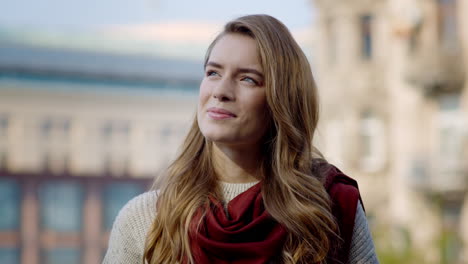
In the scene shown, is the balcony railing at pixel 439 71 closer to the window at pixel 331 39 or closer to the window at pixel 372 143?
the window at pixel 372 143

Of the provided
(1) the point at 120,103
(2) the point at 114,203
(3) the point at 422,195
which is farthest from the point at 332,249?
(2) the point at 114,203

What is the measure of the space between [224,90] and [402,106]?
23.8 meters

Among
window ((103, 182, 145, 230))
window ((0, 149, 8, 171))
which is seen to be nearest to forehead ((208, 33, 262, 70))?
window ((0, 149, 8, 171))

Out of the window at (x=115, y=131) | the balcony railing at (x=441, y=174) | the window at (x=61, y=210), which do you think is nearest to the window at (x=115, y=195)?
the window at (x=61, y=210)

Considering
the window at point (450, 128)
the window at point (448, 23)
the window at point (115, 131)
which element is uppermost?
the window at point (448, 23)

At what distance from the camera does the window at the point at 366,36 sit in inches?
1065

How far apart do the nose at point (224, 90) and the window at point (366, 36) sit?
24.4m

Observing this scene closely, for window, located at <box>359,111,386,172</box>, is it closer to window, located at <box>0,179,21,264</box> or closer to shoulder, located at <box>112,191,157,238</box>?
shoulder, located at <box>112,191,157,238</box>

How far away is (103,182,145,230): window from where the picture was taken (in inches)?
2532

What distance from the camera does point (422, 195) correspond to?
25.8 metres

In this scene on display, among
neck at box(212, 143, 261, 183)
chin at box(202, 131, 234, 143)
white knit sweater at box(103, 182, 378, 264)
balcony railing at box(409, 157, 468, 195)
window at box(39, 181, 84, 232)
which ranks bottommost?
window at box(39, 181, 84, 232)

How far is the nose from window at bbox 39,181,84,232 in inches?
2500

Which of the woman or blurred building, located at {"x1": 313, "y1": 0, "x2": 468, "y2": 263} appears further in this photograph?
blurred building, located at {"x1": 313, "y1": 0, "x2": 468, "y2": 263}

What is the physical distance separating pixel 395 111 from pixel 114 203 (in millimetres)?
41116
